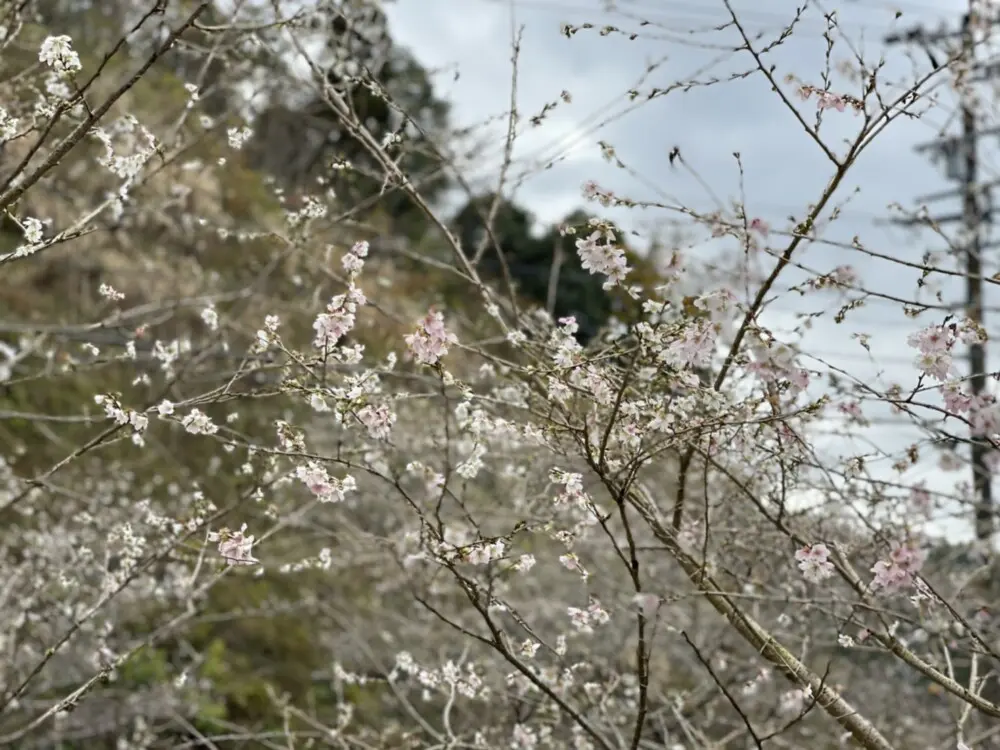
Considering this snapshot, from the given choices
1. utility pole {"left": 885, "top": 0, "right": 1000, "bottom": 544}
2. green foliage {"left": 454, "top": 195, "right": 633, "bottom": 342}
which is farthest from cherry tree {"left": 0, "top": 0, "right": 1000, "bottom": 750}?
green foliage {"left": 454, "top": 195, "right": 633, "bottom": 342}

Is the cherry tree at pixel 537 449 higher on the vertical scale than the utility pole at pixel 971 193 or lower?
lower

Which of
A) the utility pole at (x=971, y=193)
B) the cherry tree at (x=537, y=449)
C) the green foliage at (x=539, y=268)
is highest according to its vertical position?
the green foliage at (x=539, y=268)

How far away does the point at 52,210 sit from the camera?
9000 mm

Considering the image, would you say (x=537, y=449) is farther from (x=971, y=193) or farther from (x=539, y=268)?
(x=539, y=268)

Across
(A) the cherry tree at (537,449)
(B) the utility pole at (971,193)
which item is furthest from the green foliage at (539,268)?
(A) the cherry tree at (537,449)

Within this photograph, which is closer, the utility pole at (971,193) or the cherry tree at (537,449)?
the cherry tree at (537,449)

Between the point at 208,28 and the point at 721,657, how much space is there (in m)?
3.63

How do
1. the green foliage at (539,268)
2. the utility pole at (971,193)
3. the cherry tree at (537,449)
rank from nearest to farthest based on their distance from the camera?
the cherry tree at (537,449) → the utility pole at (971,193) → the green foliage at (539,268)

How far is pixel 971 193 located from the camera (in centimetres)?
818

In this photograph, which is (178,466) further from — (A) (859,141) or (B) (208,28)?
(A) (859,141)

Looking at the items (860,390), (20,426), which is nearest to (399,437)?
(860,390)

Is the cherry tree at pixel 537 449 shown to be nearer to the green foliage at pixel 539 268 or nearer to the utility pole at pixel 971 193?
the utility pole at pixel 971 193

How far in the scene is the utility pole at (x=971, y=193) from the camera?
394 centimetres

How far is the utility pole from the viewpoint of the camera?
3.94 meters
